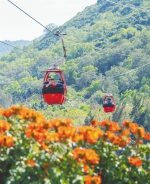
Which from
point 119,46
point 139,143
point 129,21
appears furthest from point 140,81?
point 139,143

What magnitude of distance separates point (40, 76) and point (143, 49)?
4233cm

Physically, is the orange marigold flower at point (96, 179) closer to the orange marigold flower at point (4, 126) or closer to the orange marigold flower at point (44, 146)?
the orange marigold flower at point (44, 146)

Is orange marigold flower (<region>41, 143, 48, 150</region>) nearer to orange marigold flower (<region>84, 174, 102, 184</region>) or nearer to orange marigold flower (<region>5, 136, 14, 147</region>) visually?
orange marigold flower (<region>5, 136, 14, 147</region>)

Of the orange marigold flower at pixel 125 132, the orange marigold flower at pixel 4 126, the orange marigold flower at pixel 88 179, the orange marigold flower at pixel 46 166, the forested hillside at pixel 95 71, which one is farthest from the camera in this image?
the forested hillside at pixel 95 71

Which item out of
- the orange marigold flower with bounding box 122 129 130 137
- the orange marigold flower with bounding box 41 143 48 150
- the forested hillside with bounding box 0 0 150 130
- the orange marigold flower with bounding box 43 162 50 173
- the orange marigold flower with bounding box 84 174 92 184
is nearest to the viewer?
the orange marigold flower with bounding box 43 162 50 173

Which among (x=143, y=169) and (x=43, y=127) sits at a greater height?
(x=43, y=127)

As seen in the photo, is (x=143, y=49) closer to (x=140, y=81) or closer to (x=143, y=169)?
(x=140, y=81)

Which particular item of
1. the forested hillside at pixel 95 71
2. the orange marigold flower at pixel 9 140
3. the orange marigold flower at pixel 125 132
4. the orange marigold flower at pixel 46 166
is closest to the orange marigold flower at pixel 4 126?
the orange marigold flower at pixel 9 140

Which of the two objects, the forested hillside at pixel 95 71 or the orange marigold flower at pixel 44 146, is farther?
the forested hillside at pixel 95 71

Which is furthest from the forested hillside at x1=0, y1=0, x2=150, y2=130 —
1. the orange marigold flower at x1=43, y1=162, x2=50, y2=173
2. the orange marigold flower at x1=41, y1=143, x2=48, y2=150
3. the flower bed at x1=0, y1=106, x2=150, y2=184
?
the orange marigold flower at x1=43, y1=162, x2=50, y2=173

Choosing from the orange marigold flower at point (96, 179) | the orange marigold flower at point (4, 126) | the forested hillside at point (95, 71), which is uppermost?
the orange marigold flower at point (4, 126)

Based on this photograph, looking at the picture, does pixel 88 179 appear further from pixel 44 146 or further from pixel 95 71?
pixel 95 71

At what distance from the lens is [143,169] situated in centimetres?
649

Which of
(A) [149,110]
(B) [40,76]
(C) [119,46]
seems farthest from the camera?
(B) [40,76]
